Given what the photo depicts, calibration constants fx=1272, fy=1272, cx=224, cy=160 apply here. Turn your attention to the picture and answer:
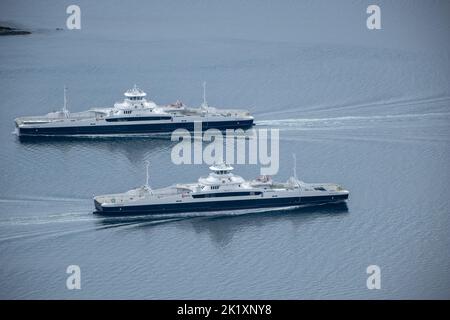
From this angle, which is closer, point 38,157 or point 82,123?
point 38,157

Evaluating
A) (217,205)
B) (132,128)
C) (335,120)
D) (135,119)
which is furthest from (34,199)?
(335,120)

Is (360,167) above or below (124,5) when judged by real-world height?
below

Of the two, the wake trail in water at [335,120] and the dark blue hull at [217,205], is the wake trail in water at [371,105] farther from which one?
the dark blue hull at [217,205]

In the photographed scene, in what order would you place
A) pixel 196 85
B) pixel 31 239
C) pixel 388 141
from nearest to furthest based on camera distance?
1. pixel 31 239
2. pixel 388 141
3. pixel 196 85

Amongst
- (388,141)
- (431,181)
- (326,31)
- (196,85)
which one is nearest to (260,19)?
(326,31)

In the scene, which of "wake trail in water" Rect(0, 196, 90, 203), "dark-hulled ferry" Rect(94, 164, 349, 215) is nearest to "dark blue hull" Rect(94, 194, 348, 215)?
"dark-hulled ferry" Rect(94, 164, 349, 215)

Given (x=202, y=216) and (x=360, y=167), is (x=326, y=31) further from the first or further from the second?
(x=202, y=216)

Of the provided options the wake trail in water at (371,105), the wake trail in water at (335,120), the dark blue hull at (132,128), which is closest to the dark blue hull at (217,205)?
the wake trail in water at (335,120)
